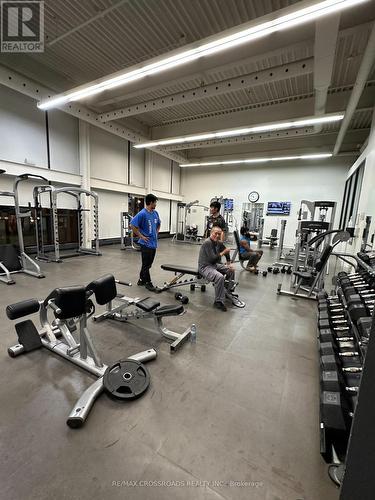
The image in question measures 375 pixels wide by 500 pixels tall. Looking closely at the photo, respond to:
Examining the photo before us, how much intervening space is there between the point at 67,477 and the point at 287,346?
205 centimetres

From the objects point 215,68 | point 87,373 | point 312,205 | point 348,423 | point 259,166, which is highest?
point 215,68

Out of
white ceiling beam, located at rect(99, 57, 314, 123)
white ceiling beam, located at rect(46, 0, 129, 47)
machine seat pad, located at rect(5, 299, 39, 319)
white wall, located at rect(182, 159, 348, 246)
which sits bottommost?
machine seat pad, located at rect(5, 299, 39, 319)

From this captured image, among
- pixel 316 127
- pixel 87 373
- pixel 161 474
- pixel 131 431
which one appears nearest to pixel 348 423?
pixel 161 474

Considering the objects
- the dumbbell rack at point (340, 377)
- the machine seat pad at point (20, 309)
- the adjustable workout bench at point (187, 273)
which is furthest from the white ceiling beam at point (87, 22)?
the dumbbell rack at point (340, 377)

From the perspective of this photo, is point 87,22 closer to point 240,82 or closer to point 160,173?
point 240,82

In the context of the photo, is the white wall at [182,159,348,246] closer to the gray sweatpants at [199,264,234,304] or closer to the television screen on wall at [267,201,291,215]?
the television screen on wall at [267,201,291,215]

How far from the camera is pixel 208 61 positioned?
15.2 feet

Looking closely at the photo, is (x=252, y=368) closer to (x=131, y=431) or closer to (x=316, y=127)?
(x=131, y=431)

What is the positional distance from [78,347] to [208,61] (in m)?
→ 5.64

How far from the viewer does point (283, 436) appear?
1.34 m

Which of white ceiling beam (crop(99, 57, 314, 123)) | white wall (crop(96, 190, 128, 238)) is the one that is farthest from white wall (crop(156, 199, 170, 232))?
white ceiling beam (crop(99, 57, 314, 123))

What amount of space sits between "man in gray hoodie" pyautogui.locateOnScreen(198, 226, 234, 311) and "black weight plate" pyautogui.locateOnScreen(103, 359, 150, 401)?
167 cm

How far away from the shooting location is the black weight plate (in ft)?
5.13

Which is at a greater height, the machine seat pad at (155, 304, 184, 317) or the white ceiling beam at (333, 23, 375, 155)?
the white ceiling beam at (333, 23, 375, 155)
